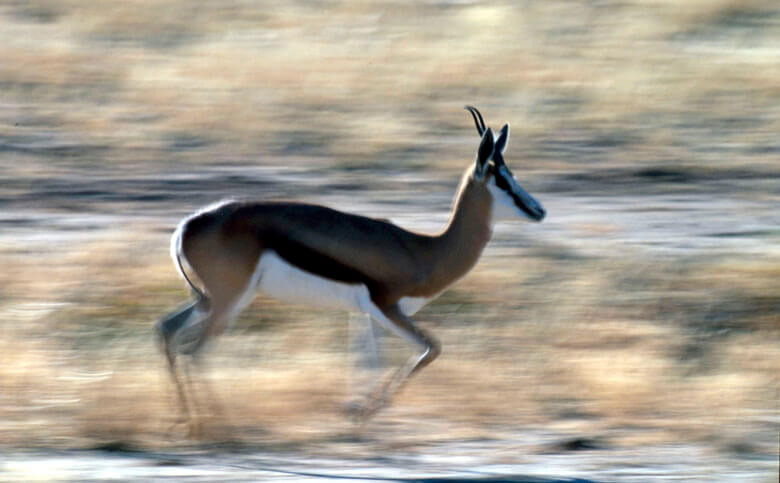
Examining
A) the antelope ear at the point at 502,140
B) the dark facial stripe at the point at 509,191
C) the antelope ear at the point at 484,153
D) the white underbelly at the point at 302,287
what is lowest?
the white underbelly at the point at 302,287

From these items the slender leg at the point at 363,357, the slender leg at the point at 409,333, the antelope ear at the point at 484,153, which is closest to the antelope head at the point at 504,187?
the antelope ear at the point at 484,153

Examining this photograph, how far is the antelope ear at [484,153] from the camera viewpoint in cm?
741

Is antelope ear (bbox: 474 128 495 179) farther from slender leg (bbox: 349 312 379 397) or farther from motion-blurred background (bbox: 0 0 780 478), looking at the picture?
motion-blurred background (bbox: 0 0 780 478)

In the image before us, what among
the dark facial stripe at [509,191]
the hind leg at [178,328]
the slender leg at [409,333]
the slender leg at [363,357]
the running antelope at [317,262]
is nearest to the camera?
the running antelope at [317,262]

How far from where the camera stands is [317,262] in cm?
725

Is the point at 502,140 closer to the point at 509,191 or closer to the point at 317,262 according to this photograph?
the point at 509,191

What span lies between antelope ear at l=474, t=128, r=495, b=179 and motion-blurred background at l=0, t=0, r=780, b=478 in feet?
4.45

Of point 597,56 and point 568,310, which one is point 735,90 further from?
point 568,310

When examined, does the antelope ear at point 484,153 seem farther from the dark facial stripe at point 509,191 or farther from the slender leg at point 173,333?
the slender leg at point 173,333

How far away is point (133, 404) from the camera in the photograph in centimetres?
770

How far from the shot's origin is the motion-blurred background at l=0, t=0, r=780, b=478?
26.0 ft

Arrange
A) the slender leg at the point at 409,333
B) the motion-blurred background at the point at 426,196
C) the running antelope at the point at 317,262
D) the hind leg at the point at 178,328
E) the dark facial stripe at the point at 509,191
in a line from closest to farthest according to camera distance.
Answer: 1. the running antelope at the point at 317,262
2. the slender leg at the point at 409,333
3. the hind leg at the point at 178,328
4. the dark facial stripe at the point at 509,191
5. the motion-blurred background at the point at 426,196

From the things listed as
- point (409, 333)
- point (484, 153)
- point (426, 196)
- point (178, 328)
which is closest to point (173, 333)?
point (178, 328)

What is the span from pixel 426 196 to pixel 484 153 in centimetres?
573
